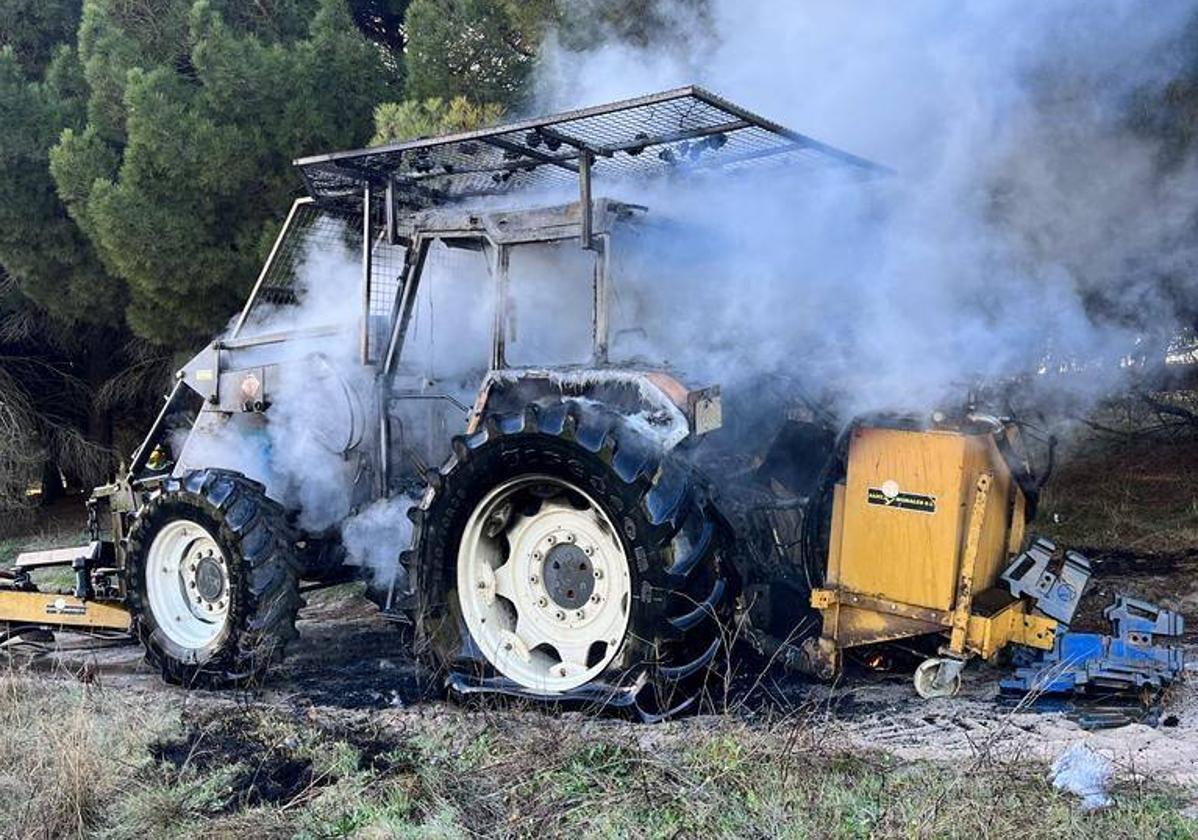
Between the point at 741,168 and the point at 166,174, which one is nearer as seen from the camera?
the point at 741,168

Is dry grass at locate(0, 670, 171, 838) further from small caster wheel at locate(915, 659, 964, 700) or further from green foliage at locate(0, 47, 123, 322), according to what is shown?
green foliage at locate(0, 47, 123, 322)

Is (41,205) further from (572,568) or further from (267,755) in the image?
(267,755)

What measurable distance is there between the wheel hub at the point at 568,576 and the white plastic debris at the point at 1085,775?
2.17 metres

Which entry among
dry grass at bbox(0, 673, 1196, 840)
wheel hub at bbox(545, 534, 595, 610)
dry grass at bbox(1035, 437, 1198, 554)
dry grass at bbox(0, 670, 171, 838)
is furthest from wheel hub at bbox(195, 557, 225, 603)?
dry grass at bbox(1035, 437, 1198, 554)

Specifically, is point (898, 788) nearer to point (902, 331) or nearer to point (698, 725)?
point (698, 725)

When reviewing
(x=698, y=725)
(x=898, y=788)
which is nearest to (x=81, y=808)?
(x=698, y=725)

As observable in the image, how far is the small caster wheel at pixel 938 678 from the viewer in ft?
16.3

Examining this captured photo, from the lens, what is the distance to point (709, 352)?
5711 mm

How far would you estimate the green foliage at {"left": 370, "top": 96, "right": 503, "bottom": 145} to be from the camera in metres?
8.85

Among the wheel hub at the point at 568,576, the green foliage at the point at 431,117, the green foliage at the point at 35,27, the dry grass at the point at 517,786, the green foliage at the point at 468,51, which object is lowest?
the dry grass at the point at 517,786

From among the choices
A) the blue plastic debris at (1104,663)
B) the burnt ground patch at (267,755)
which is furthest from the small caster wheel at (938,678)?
the burnt ground patch at (267,755)

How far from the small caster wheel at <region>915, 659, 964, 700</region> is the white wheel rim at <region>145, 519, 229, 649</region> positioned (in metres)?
3.88

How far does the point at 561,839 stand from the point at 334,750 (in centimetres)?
138

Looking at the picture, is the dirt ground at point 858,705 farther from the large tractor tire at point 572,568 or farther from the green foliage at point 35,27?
the green foliage at point 35,27
